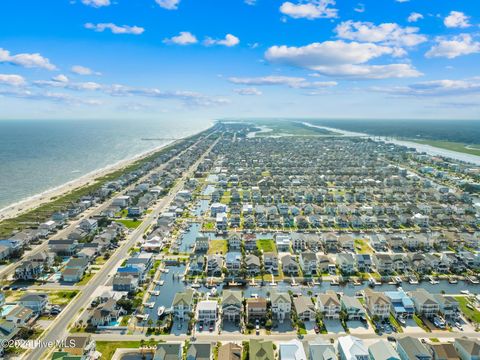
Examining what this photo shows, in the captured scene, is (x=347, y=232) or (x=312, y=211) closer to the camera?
(x=347, y=232)

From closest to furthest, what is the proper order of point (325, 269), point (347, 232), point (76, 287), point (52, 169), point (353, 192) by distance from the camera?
point (76, 287) → point (325, 269) → point (347, 232) → point (353, 192) → point (52, 169)

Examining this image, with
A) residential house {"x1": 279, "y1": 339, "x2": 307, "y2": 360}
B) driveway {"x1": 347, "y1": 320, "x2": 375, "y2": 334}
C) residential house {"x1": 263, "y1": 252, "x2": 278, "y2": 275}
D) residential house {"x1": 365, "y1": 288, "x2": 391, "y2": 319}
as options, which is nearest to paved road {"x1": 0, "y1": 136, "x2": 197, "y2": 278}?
residential house {"x1": 263, "y1": 252, "x2": 278, "y2": 275}

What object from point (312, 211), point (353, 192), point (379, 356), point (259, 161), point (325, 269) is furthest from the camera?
point (259, 161)

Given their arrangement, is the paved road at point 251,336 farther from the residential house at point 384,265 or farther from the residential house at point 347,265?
the residential house at point 347,265

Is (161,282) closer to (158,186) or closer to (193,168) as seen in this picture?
(158,186)

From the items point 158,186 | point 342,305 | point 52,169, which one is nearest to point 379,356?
point 342,305

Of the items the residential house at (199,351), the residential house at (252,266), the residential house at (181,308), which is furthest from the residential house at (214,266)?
the residential house at (199,351)
